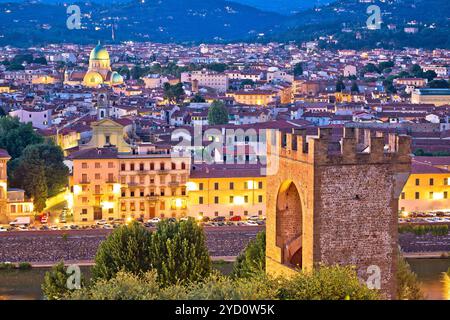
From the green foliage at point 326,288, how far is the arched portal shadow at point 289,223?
108 cm

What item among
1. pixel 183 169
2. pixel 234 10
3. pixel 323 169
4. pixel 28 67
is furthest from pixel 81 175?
pixel 234 10

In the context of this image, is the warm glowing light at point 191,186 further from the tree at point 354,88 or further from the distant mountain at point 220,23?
the distant mountain at point 220,23

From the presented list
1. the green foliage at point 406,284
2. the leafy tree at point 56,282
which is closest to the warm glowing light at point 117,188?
the leafy tree at point 56,282

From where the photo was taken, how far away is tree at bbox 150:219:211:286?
44.1 feet

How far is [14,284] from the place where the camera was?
1766 cm

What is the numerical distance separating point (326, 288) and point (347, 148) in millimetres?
1224

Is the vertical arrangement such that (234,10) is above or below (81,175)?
above

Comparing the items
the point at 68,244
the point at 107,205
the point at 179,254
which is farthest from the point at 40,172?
the point at 179,254

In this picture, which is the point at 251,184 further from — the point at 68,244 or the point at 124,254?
the point at 124,254

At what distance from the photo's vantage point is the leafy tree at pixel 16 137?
28031mm
